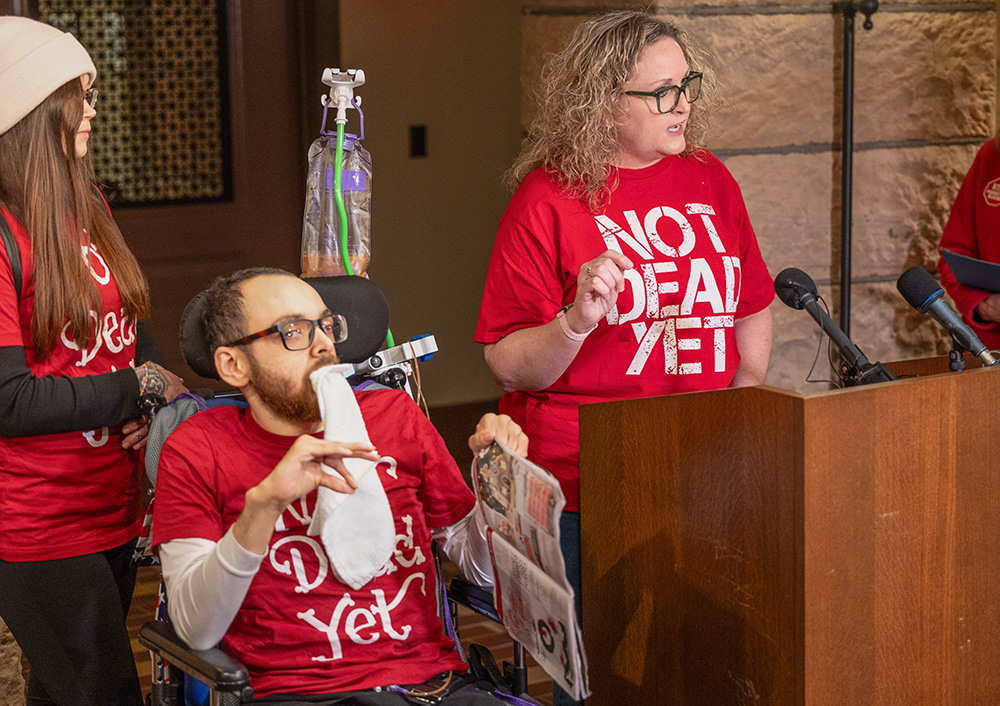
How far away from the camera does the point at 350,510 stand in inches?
65.2

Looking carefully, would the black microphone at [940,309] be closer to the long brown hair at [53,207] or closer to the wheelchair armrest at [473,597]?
the wheelchair armrest at [473,597]

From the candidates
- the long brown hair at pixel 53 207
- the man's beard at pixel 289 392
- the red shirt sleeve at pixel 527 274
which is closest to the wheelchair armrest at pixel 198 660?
the man's beard at pixel 289 392

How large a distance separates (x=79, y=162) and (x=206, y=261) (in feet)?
8.03

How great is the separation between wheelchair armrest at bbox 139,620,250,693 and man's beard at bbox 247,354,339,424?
0.35 metres

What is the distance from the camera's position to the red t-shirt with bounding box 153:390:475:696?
5.43 feet

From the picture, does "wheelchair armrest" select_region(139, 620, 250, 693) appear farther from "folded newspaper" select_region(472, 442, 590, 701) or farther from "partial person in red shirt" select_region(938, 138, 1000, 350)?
"partial person in red shirt" select_region(938, 138, 1000, 350)

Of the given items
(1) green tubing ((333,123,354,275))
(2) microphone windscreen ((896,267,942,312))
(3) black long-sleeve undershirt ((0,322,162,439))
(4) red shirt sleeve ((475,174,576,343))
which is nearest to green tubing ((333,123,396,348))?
(1) green tubing ((333,123,354,275))

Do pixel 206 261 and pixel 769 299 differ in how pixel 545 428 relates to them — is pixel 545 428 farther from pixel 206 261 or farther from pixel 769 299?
pixel 206 261

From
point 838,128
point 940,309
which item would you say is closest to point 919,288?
point 940,309

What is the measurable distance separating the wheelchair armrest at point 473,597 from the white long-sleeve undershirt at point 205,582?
1.31 ft

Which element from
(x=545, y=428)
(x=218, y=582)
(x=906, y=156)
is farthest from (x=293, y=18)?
(x=218, y=582)

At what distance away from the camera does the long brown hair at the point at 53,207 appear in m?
1.78

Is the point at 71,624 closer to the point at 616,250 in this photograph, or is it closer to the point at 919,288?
the point at 616,250

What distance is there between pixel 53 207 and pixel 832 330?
1206mm
